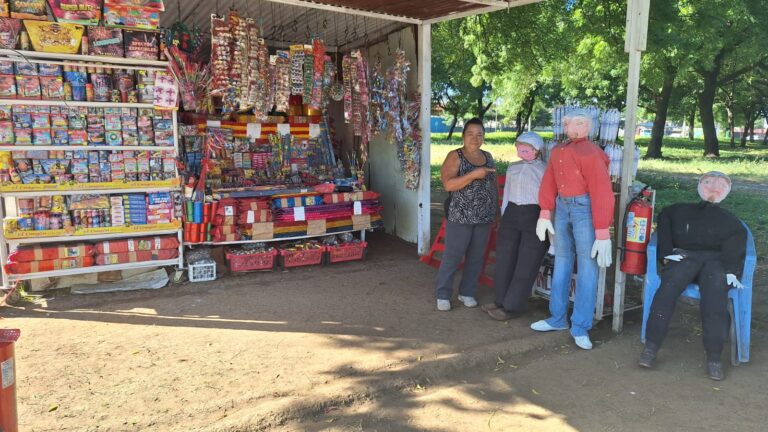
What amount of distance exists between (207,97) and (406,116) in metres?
2.29

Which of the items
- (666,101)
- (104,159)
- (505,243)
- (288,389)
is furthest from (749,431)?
(666,101)

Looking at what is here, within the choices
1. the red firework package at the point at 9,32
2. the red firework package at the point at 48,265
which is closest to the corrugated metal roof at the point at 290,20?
the red firework package at the point at 9,32

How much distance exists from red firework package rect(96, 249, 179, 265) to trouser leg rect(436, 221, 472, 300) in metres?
2.81

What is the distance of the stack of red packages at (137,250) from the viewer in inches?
207

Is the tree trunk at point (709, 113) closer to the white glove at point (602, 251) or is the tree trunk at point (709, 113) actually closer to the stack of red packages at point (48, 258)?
the white glove at point (602, 251)

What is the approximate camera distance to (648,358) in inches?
149

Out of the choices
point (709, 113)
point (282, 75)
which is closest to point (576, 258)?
point (282, 75)

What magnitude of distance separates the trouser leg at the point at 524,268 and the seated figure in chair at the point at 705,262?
3.05ft

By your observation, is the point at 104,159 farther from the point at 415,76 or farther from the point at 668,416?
the point at 668,416

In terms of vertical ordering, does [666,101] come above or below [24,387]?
above

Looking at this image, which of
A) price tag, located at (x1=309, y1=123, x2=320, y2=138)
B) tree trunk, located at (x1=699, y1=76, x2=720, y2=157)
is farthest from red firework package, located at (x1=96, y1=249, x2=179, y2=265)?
tree trunk, located at (x1=699, y1=76, x2=720, y2=157)

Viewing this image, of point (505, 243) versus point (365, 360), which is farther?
point (505, 243)

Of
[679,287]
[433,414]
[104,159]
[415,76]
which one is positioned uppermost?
[415,76]

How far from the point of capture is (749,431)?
3.01m
